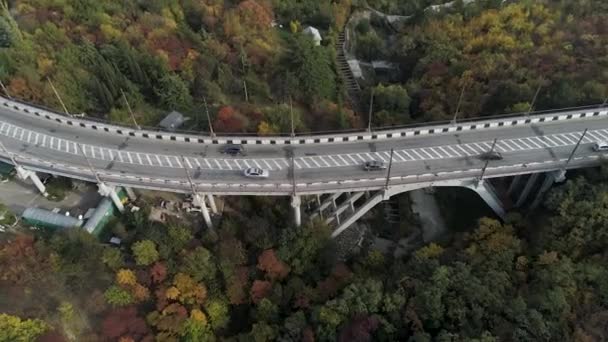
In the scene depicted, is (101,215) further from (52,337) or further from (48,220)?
(52,337)

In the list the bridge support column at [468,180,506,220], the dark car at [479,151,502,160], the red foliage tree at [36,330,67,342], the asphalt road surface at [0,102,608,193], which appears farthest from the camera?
the bridge support column at [468,180,506,220]

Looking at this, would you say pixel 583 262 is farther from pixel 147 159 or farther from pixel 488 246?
pixel 147 159

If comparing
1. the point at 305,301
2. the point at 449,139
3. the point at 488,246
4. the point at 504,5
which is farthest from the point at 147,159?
the point at 504,5

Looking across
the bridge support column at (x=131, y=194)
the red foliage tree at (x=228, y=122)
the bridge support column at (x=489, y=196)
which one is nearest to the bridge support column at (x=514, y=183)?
the bridge support column at (x=489, y=196)

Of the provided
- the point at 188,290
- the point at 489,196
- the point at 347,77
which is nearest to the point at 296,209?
the point at 188,290

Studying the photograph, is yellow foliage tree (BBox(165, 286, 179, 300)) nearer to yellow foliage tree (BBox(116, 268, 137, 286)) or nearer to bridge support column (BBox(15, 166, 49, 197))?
yellow foliage tree (BBox(116, 268, 137, 286))

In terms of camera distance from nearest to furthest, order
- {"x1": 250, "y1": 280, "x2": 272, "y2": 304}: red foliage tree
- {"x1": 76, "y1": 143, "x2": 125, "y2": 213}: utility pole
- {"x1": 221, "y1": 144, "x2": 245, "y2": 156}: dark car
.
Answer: {"x1": 250, "y1": 280, "x2": 272, "y2": 304}: red foliage tree, {"x1": 76, "y1": 143, "x2": 125, "y2": 213}: utility pole, {"x1": 221, "y1": 144, "x2": 245, "y2": 156}: dark car

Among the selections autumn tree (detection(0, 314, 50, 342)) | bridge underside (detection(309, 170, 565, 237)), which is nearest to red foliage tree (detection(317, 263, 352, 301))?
bridge underside (detection(309, 170, 565, 237))
